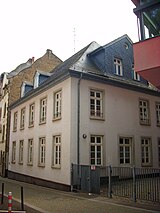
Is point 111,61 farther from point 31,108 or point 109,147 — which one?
point 31,108

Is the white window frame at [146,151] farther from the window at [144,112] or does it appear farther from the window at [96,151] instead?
the window at [96,151]

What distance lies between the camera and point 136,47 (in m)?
9.37

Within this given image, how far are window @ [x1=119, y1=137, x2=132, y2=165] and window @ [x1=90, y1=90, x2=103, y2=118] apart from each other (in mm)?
2574

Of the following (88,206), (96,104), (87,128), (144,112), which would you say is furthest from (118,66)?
(88,206)

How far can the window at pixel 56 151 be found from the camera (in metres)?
16.3

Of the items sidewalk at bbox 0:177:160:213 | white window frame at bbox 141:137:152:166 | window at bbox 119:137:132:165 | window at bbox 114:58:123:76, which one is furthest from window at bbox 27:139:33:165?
sidewalk at bbox 0:177:160:213

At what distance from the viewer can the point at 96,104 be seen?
16828mm

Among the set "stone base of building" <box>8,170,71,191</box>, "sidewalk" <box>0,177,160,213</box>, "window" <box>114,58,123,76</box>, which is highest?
"window" <box>114,58,123,76</box>

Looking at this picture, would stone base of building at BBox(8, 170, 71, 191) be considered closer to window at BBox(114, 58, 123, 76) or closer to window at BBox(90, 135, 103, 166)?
window at BBox(90, 135, 103, 166)

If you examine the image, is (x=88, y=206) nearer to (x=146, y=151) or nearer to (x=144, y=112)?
(x=146, y=151)

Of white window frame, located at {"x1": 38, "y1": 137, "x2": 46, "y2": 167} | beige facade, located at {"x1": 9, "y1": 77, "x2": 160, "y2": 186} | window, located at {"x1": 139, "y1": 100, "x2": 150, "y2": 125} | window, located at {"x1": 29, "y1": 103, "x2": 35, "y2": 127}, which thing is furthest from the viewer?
window, located at {"x1": 29, "y1": 103, "x2": 35, "y2": 127}

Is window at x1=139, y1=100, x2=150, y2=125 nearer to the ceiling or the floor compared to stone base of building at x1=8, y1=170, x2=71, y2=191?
nearer to the ceiling

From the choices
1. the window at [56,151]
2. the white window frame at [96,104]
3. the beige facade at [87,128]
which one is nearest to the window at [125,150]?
the beige facade at [87,128]

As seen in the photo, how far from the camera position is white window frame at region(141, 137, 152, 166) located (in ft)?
60.6
